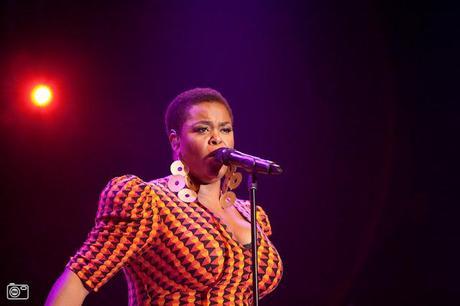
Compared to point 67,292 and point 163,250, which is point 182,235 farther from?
point 67,292

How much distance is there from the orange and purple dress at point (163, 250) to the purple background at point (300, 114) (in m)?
1.87

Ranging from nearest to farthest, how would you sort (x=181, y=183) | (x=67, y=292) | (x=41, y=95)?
(x=67, y=292), (x=181, y=183), (x=41, y=95)

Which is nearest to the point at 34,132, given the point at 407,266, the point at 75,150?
the point at 75,150

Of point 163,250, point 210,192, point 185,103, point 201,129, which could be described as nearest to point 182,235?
point 163,250

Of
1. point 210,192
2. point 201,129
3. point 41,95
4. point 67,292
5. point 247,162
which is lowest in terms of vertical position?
point 67,292

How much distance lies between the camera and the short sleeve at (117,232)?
1.93 meters

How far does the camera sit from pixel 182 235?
7.14ft

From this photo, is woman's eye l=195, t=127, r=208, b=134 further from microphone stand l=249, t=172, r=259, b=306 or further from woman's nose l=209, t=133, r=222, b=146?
microphone stand l=249, t=172, r=259, b=306

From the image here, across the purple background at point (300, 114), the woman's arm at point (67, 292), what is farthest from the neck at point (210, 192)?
the purple background at point (300, 114)

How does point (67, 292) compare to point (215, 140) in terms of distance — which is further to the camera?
point (215, 140)

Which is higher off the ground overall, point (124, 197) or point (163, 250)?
point (124, 197)

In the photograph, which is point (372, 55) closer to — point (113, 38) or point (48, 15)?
point (113, 38)

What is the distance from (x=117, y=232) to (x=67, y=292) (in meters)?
0.28

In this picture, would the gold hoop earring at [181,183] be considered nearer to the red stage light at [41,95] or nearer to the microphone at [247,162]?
the microphone at [247,162]
